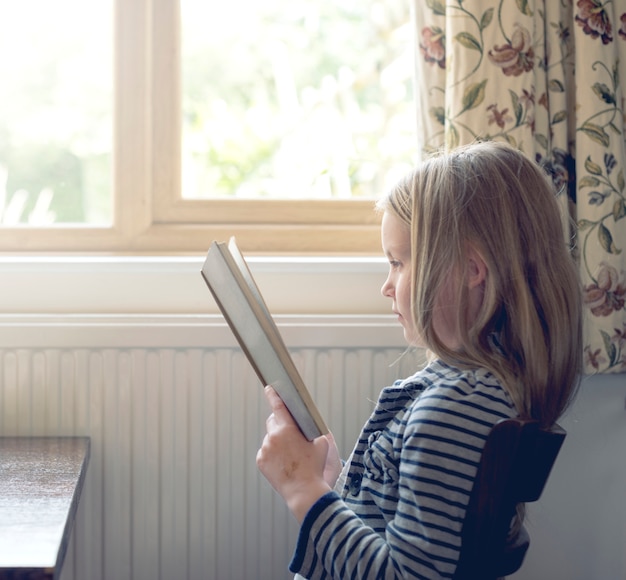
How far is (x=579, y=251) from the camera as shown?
1.55m

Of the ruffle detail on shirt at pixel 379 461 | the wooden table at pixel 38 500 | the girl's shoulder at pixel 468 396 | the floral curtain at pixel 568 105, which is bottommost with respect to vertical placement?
the wooden table at pixel 38 500

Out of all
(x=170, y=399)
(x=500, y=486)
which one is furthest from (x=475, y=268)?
(x=170, y=399)

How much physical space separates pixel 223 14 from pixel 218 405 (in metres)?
0.84

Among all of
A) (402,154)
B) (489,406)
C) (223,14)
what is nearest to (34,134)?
(223,14)

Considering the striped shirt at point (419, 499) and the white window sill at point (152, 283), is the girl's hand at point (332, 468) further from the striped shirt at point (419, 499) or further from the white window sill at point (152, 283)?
the white window sill at point (152, 283)

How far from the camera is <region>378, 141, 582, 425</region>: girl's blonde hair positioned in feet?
3.32

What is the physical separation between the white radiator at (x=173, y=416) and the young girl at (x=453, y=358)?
20.7 inches

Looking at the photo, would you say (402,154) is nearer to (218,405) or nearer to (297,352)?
(297,352)

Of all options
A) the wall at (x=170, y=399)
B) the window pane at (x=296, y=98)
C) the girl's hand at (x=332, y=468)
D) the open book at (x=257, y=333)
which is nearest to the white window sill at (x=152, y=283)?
the wall at (x=170, y=399)

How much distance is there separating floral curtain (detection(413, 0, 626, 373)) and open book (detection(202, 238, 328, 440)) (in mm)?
623

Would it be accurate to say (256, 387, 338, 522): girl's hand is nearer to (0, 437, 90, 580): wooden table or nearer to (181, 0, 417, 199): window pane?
(0, 437, 90, 580): wooden table

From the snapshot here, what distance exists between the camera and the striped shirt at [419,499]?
93 centimetres

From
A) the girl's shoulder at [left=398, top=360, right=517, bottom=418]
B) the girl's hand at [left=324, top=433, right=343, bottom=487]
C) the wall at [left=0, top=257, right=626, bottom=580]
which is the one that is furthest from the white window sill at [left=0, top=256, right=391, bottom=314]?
the girl's shoulder at [left=398, top=360, right=517, bottom=418]

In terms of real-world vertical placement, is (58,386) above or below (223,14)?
below
